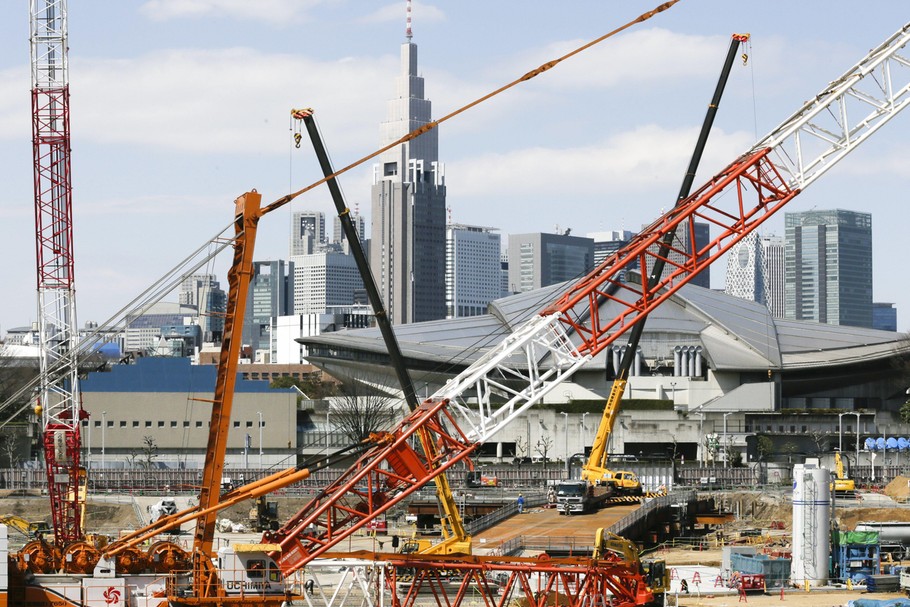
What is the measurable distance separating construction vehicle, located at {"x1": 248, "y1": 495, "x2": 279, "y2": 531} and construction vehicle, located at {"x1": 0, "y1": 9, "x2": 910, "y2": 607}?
100 feet

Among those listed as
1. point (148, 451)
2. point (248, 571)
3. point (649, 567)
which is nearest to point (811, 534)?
point (649, 567)

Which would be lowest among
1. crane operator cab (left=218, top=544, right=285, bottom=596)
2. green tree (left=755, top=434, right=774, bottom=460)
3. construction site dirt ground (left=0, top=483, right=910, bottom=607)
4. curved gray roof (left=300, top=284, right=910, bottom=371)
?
construction site dirt ground (left=0, top=483, right=910, bottom=607)

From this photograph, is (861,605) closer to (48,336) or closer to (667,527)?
(667,527)

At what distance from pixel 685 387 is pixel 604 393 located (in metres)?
9.02

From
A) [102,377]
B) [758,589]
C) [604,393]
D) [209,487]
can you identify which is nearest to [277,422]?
[102,377]

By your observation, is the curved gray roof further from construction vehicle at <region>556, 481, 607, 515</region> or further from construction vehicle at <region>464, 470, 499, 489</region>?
construction vehicle at <region>556, 481, 607, 515</region>

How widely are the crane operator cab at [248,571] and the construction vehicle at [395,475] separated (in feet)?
0.11

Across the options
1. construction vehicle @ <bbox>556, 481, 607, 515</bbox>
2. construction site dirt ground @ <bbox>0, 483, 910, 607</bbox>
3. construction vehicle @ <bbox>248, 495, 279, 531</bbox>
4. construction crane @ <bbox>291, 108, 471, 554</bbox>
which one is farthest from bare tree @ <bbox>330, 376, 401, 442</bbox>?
construction crane @ <bbox>291, 108, 471, 554</bbox>

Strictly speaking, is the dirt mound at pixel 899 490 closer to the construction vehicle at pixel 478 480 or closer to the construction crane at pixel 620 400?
the construction crane at pixel 620 400

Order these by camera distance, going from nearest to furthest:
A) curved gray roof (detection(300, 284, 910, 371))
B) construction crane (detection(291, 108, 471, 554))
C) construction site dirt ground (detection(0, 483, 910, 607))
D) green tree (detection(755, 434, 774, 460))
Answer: construction site dirt ground (detection(0, 483, 910, 607))
construction crane (detection(291, 108, 471, 554))
green tree (detection(755, 434, 774, 460))
curved gray roof (detection(300, 284, 910, 371))

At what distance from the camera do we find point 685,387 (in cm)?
16938

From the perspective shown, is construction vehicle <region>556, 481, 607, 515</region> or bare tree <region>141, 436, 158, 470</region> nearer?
construction vehicle <region>556, 481, 607, 515</region>

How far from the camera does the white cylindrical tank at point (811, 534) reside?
73.0m

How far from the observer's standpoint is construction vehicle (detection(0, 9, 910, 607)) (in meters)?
51.9
